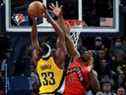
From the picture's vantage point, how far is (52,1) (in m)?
15.4

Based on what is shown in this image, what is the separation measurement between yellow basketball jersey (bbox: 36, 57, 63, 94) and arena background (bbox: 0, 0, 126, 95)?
530cm

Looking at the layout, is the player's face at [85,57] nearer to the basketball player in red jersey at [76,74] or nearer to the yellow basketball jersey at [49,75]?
the basketball player in red jersey at [76,74]

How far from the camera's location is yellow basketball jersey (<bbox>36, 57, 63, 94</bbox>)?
880 centimetres

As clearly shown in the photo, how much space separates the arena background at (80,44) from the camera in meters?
14.4

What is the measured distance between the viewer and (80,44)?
14.7 metres

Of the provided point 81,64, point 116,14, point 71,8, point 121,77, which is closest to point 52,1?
point 71,8

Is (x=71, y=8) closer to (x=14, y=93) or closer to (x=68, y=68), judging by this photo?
(x=14, y=93)

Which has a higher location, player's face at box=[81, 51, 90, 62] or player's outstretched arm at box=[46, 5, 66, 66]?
player's outstretched arm at box=[46, 5, 66, 66]

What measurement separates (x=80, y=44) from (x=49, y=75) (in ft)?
19.5

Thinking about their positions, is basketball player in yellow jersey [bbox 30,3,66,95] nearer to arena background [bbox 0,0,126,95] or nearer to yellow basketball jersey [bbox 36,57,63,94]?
yellow basketball jersey [bbox 36,57,63,94]

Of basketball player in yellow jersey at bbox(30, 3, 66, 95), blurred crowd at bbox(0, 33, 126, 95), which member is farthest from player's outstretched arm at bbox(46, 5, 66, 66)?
blurred crowd at bbox(0, 33, 126, 95)

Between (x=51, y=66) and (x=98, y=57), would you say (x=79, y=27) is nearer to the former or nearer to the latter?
(x=98, y=57)

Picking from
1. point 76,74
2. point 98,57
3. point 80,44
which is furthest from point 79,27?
point 76,74

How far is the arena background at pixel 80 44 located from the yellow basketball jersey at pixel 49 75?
17.4 feet
